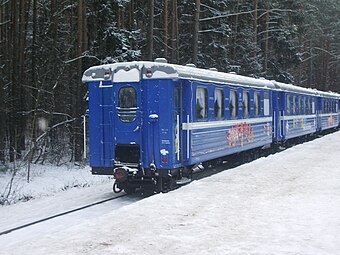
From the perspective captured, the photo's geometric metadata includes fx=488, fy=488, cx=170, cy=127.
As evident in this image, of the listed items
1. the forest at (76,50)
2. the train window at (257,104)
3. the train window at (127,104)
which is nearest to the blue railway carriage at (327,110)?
the forest at (76,50)

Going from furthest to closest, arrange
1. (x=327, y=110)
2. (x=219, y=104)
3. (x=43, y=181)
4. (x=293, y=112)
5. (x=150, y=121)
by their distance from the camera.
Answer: (x=327, y=110), (x=293, y=112), (x=43, y=181), (x=219, y=104), (x=150, y=121)

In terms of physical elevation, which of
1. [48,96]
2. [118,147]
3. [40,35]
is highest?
[40,35]

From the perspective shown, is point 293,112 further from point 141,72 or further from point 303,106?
point 141,72

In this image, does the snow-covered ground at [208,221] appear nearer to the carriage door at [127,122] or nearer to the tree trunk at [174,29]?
the carriage door at [127,122]

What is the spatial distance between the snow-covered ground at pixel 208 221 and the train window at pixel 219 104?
7.87 ft

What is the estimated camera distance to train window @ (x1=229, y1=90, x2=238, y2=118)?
1537 centimetres

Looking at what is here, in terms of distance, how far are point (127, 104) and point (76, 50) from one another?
37.0 feet

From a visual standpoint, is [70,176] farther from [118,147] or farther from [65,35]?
[65,35]

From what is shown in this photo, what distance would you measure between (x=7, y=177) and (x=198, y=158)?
26.7ft

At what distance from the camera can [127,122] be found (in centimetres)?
1184

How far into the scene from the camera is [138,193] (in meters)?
12.7

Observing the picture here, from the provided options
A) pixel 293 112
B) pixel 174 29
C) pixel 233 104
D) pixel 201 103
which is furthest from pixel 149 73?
pixel 174 29

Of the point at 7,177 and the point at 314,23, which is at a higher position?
the point at 314,23

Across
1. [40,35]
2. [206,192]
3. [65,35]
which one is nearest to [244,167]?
[206,192]
